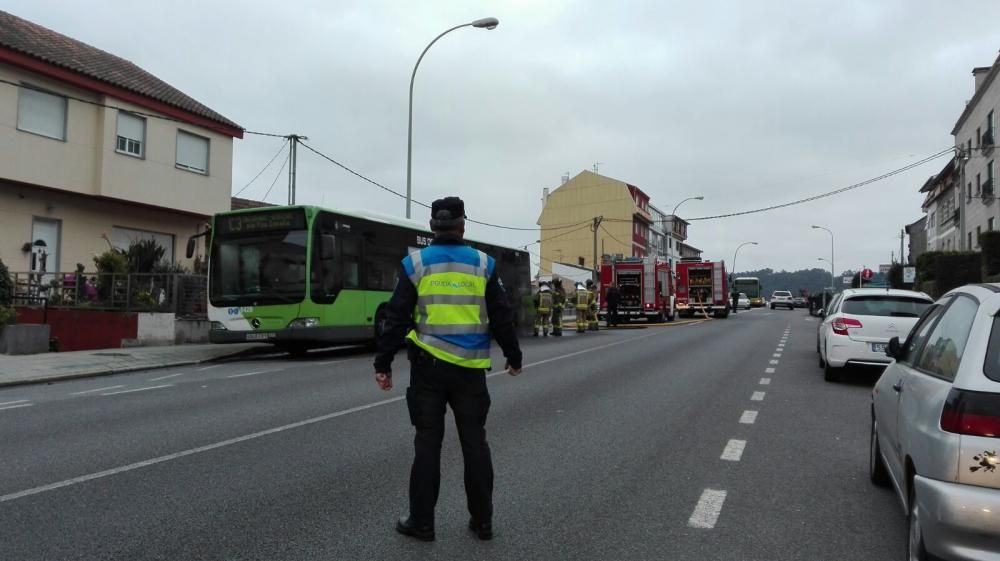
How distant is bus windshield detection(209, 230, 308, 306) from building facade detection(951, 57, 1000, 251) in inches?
1113

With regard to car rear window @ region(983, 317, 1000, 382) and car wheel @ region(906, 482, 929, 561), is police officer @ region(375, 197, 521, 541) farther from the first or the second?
car rear window @ region(983, 317, 1000, 382)

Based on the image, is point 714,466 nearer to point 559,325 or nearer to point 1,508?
point 1,508

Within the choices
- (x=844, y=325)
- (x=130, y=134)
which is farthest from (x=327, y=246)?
(x=130, y=134)

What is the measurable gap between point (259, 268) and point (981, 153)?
121 feet

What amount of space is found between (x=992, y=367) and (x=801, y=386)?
8162 mm

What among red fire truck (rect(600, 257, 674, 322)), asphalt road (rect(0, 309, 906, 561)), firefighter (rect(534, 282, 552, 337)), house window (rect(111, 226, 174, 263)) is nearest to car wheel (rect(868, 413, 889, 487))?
asphalt road (rect(0, 309, 906, 561))

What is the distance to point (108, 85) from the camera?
21500mm

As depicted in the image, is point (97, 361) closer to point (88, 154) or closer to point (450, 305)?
point (88, 154)

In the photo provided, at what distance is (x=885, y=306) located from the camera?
11.3 meters

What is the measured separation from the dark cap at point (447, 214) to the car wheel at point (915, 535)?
8.58 ft

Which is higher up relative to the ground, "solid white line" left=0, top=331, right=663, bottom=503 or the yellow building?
the yellow building

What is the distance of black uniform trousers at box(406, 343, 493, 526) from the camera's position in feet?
13.2

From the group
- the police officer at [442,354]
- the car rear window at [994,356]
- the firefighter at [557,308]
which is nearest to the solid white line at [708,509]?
the police officer at [442,354]

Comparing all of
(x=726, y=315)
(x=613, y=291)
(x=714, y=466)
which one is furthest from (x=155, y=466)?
(x=726, y=315)
